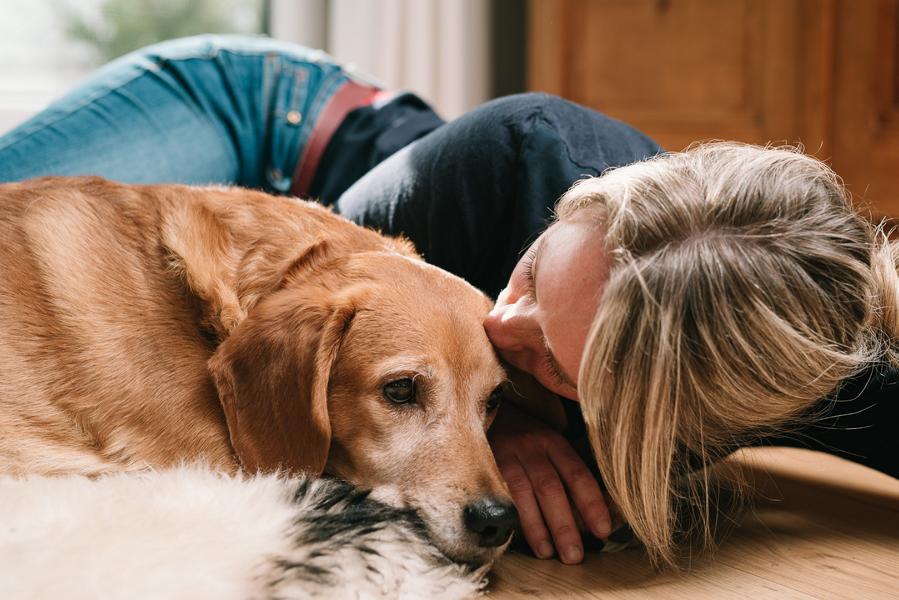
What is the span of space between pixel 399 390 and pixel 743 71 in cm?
282

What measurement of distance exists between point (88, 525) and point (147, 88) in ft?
5.78

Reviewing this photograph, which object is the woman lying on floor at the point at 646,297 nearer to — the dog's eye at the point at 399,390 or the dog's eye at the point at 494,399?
the dog's eye at the point at 494,399

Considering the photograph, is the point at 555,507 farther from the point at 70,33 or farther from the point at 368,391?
the point at 70,33

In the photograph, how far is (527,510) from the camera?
1.58 m

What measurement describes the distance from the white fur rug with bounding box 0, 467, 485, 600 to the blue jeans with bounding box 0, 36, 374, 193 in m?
1.37

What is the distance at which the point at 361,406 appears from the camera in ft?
4.99

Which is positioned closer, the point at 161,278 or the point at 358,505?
the point at 358,505

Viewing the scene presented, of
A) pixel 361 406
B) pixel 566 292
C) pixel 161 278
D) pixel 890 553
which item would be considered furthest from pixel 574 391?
pixel 161 278

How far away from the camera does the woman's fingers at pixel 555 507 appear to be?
1.53 meters

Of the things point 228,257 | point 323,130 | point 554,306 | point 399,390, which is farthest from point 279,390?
point 323,130

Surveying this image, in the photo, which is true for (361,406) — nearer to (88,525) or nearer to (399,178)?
(88,525)

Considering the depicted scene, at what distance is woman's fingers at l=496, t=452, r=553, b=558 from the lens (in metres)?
1.55

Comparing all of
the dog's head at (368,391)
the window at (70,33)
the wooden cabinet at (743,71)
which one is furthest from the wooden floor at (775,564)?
the window at (70,33)

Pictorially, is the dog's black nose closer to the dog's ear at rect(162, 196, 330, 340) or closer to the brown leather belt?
the dog's ear at rect(162, 196, 330, 340)
